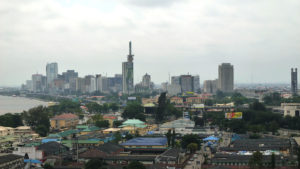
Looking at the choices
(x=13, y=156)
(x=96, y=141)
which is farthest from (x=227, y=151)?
(x=13, y=156)

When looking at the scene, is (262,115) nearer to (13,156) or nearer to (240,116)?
(240,116)

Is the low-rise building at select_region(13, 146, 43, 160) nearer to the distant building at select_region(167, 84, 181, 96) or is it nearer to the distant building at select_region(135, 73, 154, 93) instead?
the distant building at select_region(135, 73, 154, 93)

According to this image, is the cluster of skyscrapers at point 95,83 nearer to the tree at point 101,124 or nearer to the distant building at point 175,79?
the distant building at point 175,79

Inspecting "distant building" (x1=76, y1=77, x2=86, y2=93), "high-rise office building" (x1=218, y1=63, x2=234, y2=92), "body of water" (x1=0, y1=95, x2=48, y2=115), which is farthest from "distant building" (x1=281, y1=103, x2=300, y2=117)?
"distant building" (x1=76, y1=77, x2=86, y2=93)

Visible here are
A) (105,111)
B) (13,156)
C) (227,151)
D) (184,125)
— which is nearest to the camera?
(13,156)

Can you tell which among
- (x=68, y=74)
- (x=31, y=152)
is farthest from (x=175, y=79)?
(x=31, y=152)

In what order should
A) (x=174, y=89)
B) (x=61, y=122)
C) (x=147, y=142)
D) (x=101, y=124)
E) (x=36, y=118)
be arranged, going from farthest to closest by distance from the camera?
(x=174, y=89)
(x=61, y=122)
(x=101, y=124)
(x=36, y=118)
(x=147, y=142)

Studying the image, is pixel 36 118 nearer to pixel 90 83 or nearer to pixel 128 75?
pixel 128 75

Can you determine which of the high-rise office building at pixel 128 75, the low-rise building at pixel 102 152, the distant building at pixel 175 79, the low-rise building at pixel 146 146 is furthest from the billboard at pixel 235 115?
the distant building at pixel 175 79
